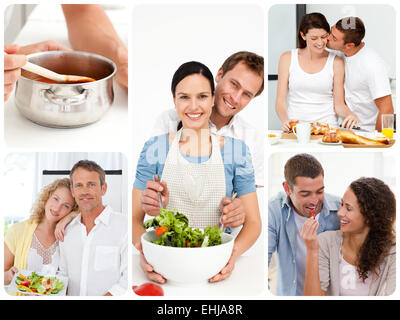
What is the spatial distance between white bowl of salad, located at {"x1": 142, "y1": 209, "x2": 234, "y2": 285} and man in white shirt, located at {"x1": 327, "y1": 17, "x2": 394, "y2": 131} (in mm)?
336

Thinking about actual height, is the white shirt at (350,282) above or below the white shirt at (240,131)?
below

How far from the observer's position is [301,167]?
2.85ft

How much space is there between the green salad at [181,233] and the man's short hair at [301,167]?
17 centimetres

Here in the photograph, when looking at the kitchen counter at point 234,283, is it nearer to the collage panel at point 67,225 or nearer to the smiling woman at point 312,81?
the collage panel at point 67,225

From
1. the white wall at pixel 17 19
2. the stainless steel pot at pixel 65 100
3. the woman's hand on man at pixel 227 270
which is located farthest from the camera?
the white wall at pixel 17 19

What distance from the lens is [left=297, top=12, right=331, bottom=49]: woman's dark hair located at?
33.4 inches

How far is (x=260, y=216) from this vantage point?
884mm

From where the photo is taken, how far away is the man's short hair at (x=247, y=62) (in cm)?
86

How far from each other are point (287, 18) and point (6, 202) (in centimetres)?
62

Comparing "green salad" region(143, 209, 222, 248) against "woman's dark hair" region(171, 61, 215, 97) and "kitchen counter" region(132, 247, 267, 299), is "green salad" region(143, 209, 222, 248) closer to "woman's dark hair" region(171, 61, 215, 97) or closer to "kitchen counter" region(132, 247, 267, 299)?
"kitchen counter" region(132, 247, 267, 299)

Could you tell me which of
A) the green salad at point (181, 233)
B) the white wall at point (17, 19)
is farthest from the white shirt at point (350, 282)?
the white wall at point (17, 19)

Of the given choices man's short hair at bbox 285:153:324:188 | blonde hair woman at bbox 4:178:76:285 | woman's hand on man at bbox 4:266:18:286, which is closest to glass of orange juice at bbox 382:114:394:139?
man's short hair at bbox 285:153:324:188

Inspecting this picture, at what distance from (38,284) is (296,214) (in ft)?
1.64

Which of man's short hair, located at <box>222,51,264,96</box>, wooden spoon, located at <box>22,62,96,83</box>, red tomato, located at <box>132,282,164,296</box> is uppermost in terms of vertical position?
man's short hair, located at <box>222,51,264,96</box>
